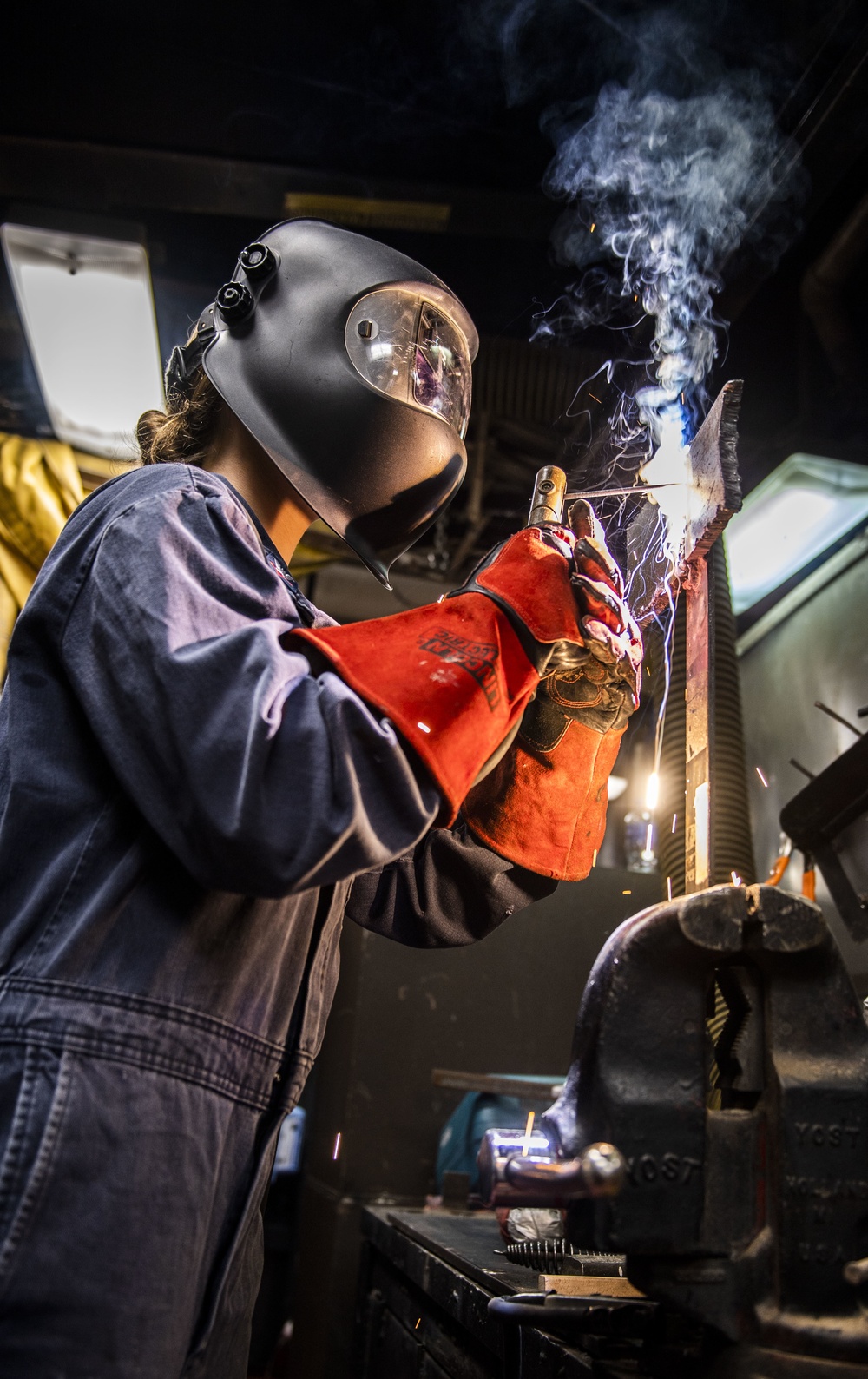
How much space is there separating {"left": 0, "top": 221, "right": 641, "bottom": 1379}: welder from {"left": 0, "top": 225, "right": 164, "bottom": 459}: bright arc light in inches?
80.8

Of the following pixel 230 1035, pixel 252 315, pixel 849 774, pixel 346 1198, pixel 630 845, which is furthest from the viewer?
pixel 630 845

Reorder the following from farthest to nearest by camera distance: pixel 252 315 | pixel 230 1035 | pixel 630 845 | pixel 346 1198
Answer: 1. pixel 630 845
2. pixel 346 1198
3. pixel 252 315
4. pixel 230 1035

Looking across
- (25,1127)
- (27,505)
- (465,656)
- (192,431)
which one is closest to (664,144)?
(192,431)

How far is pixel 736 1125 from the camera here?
92 cm

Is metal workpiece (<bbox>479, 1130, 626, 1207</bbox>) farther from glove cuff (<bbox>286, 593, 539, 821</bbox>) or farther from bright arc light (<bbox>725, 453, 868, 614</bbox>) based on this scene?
bright arc light (<bbox>725, 453, 868, 614</bbox>)

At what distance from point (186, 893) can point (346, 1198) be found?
2.25 m

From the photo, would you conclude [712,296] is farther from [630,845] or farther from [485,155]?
[630,845]

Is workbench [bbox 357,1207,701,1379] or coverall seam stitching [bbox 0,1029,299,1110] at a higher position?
coverall seam stitching [bbox 0,1029,299,1110]

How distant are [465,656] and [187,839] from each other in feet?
1.13

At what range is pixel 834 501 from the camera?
127 inches

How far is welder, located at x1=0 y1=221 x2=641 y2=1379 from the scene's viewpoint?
Answer: 0.84 m

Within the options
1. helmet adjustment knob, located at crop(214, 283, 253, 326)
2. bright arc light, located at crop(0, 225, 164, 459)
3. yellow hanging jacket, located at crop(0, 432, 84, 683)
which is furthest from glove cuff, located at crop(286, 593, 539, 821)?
yellow hanging jacket, located at crop(0, 432, 84, 683)

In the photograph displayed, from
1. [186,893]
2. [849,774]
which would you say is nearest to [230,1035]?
[186,893]

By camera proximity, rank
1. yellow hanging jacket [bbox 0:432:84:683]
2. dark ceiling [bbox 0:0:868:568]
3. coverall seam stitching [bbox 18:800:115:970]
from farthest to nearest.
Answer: yellow hanging jacket [bbox 0:432:84:683] < dark ceiling [bbox 0:0:868:568] < coverall seam stitching [bbox 18:800:115:970]
